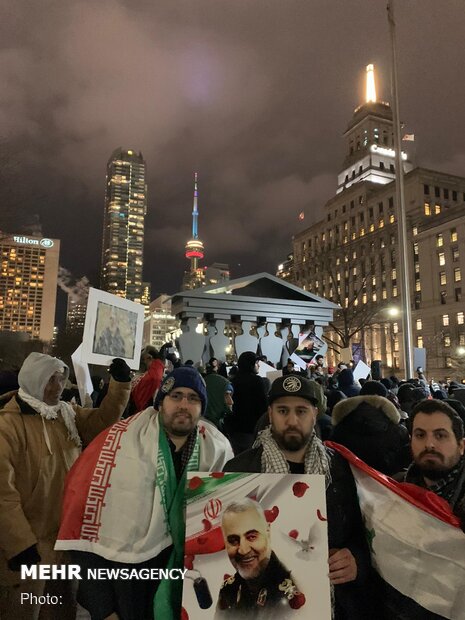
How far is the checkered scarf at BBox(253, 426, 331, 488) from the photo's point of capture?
102 inches

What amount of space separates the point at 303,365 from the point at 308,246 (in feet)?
325

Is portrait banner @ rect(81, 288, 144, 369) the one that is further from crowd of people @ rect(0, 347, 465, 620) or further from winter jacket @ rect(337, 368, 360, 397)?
winter jacket @ rect(337, 368, 360, 397)

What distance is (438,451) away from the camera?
2811 millimetres

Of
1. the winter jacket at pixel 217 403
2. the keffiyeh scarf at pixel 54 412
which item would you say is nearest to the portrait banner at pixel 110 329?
the winter jacket at pixel 217 403

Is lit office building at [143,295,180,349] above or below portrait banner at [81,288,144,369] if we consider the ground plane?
above

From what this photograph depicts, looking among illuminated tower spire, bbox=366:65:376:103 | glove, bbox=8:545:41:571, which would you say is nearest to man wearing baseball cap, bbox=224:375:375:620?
glove, bbox=8:545:41:571

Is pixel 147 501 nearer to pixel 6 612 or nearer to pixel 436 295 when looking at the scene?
pixel 6 612

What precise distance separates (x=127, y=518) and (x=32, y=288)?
121 metres

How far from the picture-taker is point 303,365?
1400 cm

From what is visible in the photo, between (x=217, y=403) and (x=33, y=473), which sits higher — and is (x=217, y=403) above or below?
above

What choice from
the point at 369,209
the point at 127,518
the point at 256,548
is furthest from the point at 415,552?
the point at 369,209

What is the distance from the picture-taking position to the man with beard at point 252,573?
2.19m

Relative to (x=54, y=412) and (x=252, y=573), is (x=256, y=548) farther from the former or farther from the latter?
(x=54, y=412)

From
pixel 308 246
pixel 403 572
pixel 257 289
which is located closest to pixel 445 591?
pixel 403 572
